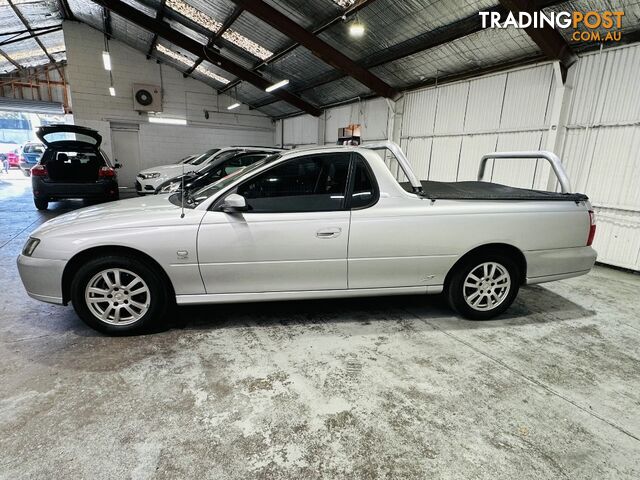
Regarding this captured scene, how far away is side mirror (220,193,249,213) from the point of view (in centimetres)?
255

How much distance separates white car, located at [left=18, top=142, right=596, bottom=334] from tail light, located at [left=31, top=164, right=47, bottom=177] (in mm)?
6138

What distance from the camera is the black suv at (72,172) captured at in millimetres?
7504

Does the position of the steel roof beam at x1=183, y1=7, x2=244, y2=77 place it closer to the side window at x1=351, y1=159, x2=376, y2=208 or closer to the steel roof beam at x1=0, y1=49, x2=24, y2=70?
the side window at x1=351, y1=159, x2=376, y2=208

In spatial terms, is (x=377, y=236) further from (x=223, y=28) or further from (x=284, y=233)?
(x=223, y=28)

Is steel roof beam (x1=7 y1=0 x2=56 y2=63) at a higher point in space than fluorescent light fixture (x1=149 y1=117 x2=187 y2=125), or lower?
higher

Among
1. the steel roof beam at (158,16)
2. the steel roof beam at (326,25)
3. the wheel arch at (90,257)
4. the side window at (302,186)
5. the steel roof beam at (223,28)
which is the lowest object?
the wheel arch at (90,257)

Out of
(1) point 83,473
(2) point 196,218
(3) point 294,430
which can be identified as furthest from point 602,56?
(1) point 83,473

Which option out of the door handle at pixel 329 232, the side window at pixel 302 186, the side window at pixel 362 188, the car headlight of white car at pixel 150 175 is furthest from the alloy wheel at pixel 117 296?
the car headlight of white car at pixel 150 175

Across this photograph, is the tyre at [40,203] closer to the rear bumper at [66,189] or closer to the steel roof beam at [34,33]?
the rear bumper at [66,189]

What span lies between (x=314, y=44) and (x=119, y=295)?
7.69 meters

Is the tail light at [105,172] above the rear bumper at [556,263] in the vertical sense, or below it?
above

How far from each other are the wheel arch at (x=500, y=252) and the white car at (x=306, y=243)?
0.03 ft

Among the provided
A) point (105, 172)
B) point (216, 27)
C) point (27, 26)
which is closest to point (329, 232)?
point (105, 172)

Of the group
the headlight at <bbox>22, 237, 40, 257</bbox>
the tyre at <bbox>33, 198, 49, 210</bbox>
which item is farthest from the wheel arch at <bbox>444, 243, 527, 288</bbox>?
the tyre at <bbox>33, 198, 49, 210</bbox>
